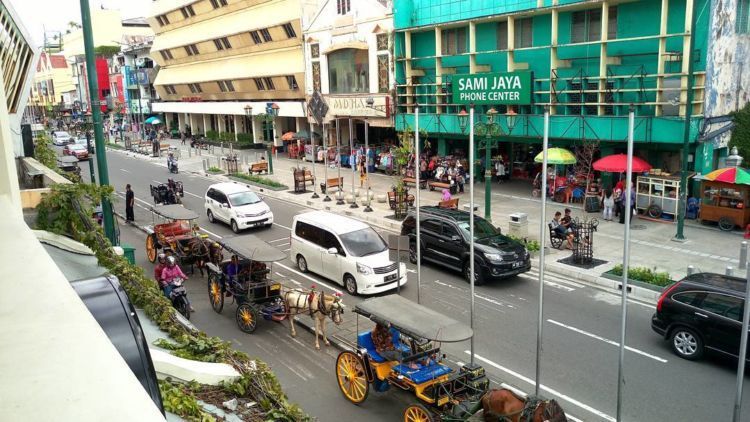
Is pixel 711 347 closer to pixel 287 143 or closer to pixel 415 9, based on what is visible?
pixel 415 9

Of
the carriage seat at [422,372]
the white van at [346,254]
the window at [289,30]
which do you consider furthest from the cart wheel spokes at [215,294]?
the window at [289,30]

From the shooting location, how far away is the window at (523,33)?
30.7 metres

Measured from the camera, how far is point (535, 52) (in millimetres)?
30672

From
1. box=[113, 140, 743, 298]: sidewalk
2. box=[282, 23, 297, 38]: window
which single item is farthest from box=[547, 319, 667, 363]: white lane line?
box=[282, 23, 297, 38]: window

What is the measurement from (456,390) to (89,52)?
11744 millimetres

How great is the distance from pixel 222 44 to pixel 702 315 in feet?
175

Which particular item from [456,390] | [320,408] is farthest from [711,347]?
[320,408]

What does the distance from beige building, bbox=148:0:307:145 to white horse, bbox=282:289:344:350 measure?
35762 mm

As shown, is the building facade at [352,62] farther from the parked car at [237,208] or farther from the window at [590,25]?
the parked car at [237,208]

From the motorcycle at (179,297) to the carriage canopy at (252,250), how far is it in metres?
1.44

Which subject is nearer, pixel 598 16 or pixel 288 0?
pixel 598 16

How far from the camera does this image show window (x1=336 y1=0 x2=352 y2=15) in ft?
131

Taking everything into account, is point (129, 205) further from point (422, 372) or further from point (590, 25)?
point (590, 25)

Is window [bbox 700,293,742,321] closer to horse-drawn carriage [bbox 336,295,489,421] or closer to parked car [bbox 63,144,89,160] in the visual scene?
horse-drawn carriage [bbox 336,295,489,421]
